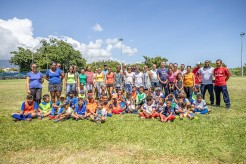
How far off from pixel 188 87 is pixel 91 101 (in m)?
5.13

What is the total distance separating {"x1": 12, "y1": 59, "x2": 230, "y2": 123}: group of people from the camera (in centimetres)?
828

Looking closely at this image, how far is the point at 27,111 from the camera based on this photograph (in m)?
8.30

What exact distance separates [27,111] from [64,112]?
4.94 feet

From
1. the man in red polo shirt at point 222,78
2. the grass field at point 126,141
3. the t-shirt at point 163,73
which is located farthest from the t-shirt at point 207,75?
the grass field at point 126,141

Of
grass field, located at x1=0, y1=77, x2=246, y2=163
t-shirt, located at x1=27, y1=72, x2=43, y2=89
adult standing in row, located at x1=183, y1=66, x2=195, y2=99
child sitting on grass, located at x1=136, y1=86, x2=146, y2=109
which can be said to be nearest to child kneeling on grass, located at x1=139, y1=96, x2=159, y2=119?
grass field, located at x1=0, y1=77, x2=246, y2=163

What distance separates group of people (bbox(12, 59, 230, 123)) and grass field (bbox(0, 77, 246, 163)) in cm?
64

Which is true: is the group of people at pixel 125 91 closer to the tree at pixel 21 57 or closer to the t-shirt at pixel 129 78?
the t-shirt at pixel 129 78

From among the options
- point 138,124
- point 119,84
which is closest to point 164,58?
point 119,84

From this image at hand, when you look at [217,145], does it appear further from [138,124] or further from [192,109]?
[192,109]

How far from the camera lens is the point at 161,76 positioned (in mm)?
10977

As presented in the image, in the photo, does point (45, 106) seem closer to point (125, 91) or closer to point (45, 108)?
point (45, 108)

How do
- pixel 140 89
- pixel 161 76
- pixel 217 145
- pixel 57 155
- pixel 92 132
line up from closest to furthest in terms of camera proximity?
pixel 57 155
pixel 217 145
pixel 92 132
pixel 140 89
pixel 161 76

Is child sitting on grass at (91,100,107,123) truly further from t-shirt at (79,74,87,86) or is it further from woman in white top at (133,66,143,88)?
woman in white top at (133,66,143,88)

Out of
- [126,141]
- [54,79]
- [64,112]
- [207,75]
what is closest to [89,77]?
[54,79]
